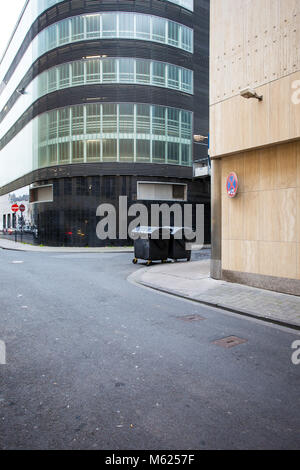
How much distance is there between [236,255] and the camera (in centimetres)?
992

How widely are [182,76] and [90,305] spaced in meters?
25.4

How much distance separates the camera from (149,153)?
2630 centimetres

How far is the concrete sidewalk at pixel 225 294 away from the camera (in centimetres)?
669

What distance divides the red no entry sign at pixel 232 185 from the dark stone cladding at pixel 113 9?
2268 cm

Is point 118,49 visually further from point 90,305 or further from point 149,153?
point 90,305

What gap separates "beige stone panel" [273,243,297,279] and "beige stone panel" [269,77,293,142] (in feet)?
9.02

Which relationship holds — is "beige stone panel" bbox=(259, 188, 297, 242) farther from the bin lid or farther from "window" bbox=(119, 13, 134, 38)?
"window" bbox=(119, 13, 134, 38)

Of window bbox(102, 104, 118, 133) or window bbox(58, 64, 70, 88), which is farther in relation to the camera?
window bbox(58, 64, 70, 88)

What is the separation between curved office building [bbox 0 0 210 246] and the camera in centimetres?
2566

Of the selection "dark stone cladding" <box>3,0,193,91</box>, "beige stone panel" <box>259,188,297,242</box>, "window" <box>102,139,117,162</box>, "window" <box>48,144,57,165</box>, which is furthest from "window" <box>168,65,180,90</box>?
"beige stone panel" <box>259,188,297,242</box>

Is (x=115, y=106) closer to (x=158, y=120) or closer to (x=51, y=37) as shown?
(x=158, y=120)

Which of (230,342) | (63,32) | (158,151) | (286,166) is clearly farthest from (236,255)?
(63,32)

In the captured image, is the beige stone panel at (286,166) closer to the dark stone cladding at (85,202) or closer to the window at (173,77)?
the dark stone cladding at (85,202)

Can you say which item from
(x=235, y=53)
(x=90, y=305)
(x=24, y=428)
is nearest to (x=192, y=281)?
(x=90, y=305)
